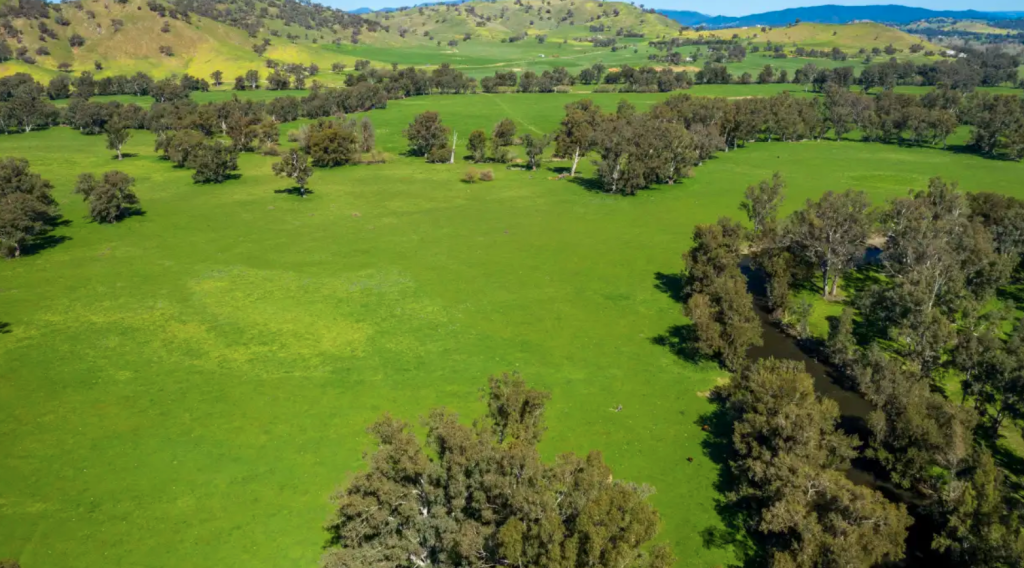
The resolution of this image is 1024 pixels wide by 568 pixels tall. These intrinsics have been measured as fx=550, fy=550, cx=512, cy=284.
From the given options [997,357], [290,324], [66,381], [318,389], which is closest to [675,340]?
[997,357]

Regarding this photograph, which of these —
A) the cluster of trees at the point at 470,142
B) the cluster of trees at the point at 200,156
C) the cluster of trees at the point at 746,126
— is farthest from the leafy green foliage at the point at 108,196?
the cluster of trees at the point at 746,126

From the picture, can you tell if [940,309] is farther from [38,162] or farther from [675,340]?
[38,162]

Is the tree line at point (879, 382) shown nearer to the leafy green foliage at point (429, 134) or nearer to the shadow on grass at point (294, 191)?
the shadow on grass at point (294, 191)

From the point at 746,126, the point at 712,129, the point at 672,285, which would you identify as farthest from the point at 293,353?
the point at 746,126

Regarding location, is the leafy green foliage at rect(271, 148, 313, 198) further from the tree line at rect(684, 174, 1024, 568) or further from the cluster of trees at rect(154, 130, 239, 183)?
the tree line at rect(684, 174, 1024, 568)

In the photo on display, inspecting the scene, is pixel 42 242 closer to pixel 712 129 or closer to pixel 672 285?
pixel 672 285

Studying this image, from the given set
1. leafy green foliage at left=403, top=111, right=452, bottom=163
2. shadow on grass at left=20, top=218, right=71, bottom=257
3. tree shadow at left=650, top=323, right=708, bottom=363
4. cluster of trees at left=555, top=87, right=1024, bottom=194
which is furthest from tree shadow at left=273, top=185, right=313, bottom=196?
tree shadow at left=650, top=323, right=708, bottom=363
